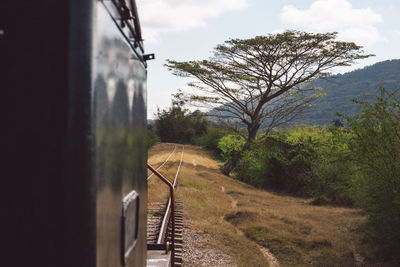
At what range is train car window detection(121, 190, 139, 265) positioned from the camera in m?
1.87

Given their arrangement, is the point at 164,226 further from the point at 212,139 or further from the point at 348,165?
the point at 212,139

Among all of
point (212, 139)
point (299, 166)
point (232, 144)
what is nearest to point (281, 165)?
point (299, 166)

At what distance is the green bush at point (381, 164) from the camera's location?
720 centimetres

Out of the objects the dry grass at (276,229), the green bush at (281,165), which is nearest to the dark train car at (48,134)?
the dry grass at (276,229)

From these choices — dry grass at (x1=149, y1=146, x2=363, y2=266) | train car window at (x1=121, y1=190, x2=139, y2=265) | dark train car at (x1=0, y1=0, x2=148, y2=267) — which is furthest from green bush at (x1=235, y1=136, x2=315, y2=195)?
dark train car at (x1=0, y1=0, x2=148, y2=267)

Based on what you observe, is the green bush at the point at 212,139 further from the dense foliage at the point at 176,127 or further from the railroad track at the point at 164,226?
the railroad track at the point at 164,226

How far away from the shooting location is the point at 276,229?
31.0 feet

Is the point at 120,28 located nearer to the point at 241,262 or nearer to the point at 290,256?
the point at 241,262

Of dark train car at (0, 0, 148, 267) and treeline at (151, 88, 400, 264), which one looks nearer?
dark train car at (0, 0, 148, 267)

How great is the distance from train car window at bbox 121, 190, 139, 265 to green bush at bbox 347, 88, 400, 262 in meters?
6.19

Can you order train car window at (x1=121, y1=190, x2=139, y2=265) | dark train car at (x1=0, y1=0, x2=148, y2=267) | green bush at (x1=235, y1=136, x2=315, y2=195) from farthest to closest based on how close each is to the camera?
1. green bush at (x1=235, y1=136, x2=315, y2=195)
2. train car window at (x1=121, y1=190, x2=139, y2=265)
3. dark train car at (x1=0, y1=0, x2=148, y2=267)

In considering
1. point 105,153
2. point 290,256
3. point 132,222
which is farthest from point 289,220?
point 105,153

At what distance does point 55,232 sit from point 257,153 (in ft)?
67.9

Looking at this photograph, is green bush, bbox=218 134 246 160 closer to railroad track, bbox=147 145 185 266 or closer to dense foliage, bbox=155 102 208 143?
railroad track, bbox=147 145 185 266
